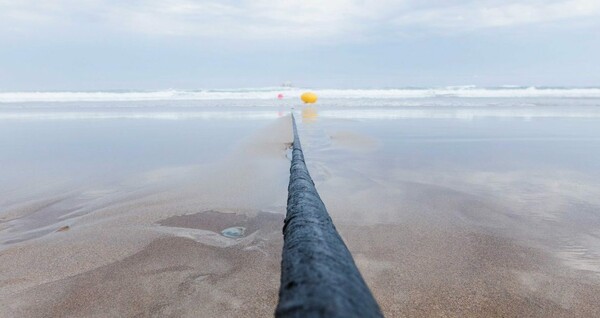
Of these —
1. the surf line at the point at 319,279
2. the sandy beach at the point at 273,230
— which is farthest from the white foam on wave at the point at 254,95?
the surf line at the point at 319,279

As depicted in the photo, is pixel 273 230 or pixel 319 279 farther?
pixel 273 230

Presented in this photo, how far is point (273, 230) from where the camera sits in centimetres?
244

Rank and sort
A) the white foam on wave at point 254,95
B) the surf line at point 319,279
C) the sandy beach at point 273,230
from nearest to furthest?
1. the surf line at point 319,279
2. the sandy beach at point 273,230
3. the white foam on wave at point 254,95

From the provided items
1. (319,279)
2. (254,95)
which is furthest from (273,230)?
(254,95)

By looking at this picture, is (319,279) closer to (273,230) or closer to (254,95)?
(273,230)

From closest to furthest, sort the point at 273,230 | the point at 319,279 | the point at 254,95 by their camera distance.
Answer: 1. the point at 319,279
2. the point at 273,230
3. the point at 254,95

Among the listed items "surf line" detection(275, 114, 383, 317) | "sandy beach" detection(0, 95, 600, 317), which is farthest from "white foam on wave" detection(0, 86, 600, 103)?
"surf line" detection(275, 114, 383, 317)

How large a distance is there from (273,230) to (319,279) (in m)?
1.71

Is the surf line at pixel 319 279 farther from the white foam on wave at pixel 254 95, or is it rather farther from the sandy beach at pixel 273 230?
the white foam on wave at pixel 254 95

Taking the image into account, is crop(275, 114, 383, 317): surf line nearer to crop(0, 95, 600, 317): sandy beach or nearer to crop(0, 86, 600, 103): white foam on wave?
crop(0, 95, 600, 317): sandy beach

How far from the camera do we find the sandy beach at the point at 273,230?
1680mm

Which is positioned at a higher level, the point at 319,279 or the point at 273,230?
the point at 319,279

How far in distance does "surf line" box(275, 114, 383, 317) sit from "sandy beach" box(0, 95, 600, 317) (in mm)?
662

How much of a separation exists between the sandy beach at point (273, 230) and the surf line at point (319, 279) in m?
0.66
